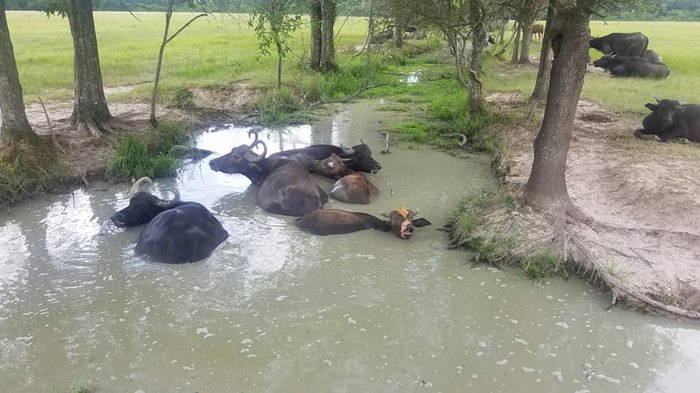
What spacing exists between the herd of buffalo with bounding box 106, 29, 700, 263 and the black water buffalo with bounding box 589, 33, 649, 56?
12.4 meters

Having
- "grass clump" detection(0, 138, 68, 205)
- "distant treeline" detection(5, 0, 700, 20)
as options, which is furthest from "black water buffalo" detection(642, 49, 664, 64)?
"grass clump" detection(0, 138, 68, 205)

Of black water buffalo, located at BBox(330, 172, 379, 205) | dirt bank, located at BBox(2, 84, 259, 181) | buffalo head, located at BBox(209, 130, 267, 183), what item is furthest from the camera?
dirt bank, located at BBox(2, 84, 259, 181)

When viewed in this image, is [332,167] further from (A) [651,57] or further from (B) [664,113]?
(A) [651,57]

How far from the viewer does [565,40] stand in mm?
6477

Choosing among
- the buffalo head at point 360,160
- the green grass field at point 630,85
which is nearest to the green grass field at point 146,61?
the buffalo head at point 360,160

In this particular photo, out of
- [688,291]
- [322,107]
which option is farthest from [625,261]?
[322,107]

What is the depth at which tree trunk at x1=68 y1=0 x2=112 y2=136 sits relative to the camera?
10.0 meters

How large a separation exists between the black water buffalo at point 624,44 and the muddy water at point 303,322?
18.3 metres

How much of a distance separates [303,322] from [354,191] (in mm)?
3300

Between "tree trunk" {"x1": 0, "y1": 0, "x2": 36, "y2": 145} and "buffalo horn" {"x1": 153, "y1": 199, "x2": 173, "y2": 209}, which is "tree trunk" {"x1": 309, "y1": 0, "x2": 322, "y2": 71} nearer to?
"tree trunk" {"x1": 0, "y1": 0, "x2": 36, "y2": 145}

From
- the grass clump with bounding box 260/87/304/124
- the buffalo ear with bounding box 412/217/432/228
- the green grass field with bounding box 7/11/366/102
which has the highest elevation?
the green grass field with bounding box 7/11/366/102

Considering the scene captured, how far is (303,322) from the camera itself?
17.1ft

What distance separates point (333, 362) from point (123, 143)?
6.36 meters

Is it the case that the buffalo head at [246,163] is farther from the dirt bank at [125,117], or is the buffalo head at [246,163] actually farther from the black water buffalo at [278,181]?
the dirt bank at [125,117]
